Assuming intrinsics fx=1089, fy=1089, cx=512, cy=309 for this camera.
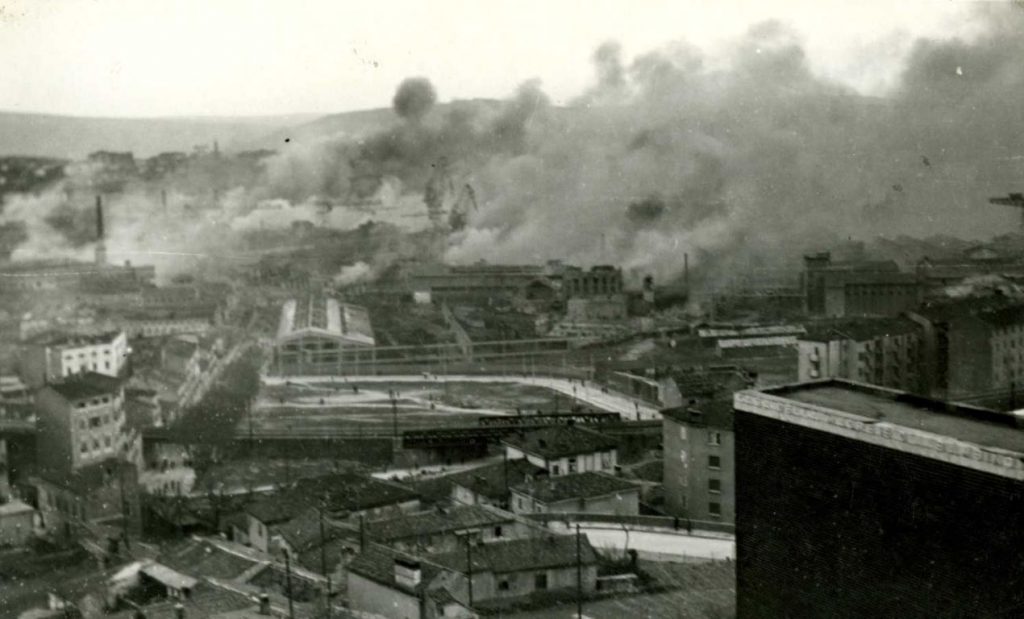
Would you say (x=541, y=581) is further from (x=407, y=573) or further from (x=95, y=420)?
(x=95, y=420)

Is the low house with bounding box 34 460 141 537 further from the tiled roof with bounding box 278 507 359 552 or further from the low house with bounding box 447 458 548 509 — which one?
the low house with bounding box 447 458 548 509

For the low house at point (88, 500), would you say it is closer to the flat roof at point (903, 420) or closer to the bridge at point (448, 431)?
the bridge at point (448, 431)

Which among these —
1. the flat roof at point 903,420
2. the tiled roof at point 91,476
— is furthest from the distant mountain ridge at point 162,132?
the flat roof at point 903,420

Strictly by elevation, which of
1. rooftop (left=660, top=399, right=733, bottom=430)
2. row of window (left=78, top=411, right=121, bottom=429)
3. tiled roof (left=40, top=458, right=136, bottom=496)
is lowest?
tiled roof (left=40, top=458, right=136, bottom=496)

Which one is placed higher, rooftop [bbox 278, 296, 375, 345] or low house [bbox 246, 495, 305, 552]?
rooftop [bbox 278, 296, 375, 345]

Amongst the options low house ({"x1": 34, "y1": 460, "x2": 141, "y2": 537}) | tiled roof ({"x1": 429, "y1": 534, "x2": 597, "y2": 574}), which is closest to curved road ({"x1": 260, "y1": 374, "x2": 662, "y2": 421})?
low house ({"x1": 34, "y1": 460, "x2": 141, "y2": 537})

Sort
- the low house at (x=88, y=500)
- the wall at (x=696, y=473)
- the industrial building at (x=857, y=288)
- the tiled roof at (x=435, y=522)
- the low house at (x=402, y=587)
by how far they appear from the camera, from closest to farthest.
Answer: the low house at (x=402, y=587) → the tiled roof at (x=435, y=522) → the wall at (x=696, y=473) → the low house at (x=88, y=500) → the industrial building at (x=857, y=288)

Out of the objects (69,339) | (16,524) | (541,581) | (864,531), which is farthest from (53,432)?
(864,531)
